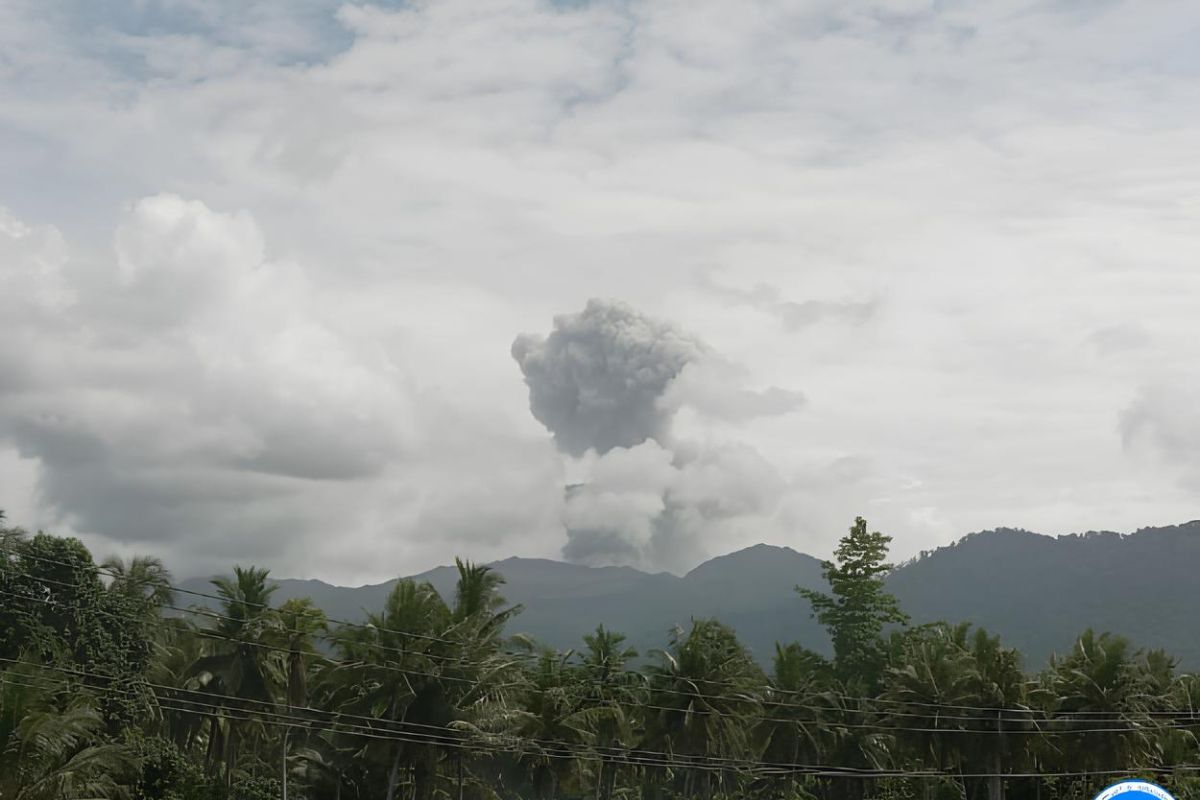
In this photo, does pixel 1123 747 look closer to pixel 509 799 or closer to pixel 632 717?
pixel 632 717

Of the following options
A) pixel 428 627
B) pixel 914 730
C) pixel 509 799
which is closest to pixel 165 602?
pixel 428 627

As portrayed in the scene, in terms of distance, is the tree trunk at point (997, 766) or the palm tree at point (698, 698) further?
the palm tree at point (698, 698)

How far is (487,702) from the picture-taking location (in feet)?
187

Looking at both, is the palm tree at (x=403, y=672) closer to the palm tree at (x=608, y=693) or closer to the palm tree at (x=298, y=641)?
the palm tree at (x=298, y=641)

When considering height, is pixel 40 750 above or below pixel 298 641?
below

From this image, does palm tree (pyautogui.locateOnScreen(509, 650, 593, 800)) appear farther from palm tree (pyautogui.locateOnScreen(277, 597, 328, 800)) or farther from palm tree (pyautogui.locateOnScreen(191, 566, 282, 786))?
palm tree (pyautogui.locateOnScreen(191, 566, 282, 786))

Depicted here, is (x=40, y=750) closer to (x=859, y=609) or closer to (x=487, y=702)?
(x=487, y=702)

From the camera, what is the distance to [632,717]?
232 ft

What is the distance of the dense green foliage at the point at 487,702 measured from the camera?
57.0 meters

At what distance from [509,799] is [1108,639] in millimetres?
35208

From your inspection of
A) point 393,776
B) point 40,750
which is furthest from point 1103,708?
point 40,750

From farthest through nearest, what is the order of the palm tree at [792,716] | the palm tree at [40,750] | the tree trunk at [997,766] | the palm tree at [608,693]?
the palm tree at [792,716], the tree trunk at [997,766], the palm tree at [608,693], the palm tree at [40,750]

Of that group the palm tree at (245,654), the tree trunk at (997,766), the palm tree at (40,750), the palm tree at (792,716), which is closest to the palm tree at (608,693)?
the palm tree at (792,716)

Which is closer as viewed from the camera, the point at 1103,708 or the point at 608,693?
the point at 1103,708
